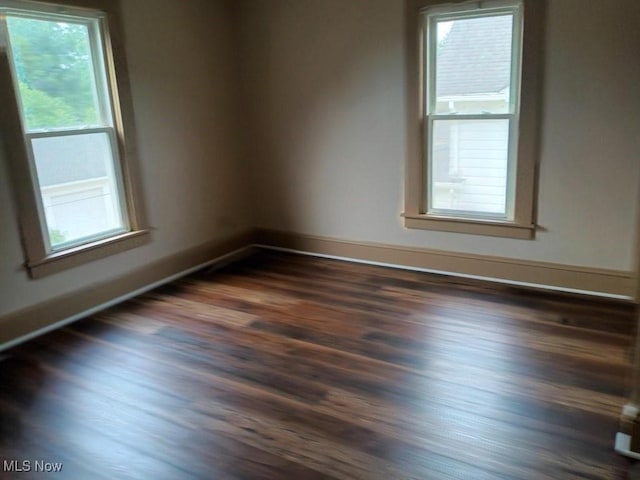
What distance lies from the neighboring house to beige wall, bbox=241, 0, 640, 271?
0.91 ft

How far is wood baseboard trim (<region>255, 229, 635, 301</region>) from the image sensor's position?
148 inches

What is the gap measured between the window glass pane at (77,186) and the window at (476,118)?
2.33 meters

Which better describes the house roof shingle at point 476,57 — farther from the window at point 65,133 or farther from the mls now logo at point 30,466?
the mls now logo at point 30,466

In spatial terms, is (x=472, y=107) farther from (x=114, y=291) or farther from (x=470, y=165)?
(x=114, y=291)

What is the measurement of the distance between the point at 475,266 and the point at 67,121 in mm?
3160

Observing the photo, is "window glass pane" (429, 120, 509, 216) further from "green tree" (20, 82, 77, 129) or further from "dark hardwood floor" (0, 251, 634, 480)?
"green tree" (20, 82, 77, 129)

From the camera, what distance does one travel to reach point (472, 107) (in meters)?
3.96

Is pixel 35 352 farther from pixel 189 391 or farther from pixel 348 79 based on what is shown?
pixel 348 79

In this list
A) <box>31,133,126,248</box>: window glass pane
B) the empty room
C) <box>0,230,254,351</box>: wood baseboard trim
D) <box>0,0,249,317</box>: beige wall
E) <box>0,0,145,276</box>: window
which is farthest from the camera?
<box>0,0,249,317</box>: beige wall

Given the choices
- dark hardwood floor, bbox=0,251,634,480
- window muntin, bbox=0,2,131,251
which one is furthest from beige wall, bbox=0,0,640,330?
dark hardwood floor, bbox=0,251,634,480

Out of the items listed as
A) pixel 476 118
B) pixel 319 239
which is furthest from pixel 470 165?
pixel 319 239

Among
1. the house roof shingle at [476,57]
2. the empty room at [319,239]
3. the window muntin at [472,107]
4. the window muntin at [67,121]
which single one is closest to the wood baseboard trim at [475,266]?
the empty room at [319,239]

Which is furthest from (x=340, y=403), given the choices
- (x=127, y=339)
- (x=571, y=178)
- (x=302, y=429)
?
(x=571, y=178)

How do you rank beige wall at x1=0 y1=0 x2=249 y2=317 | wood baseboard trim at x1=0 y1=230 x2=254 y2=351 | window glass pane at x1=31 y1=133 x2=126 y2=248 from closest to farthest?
wood baseboard trim at x1=0 y1=230 x2=254 y2=351
window glass pane at x1=31 y1=133 x2=126 y2=248
beige wall at x1=0 y1=0 x2=249 y2=317
